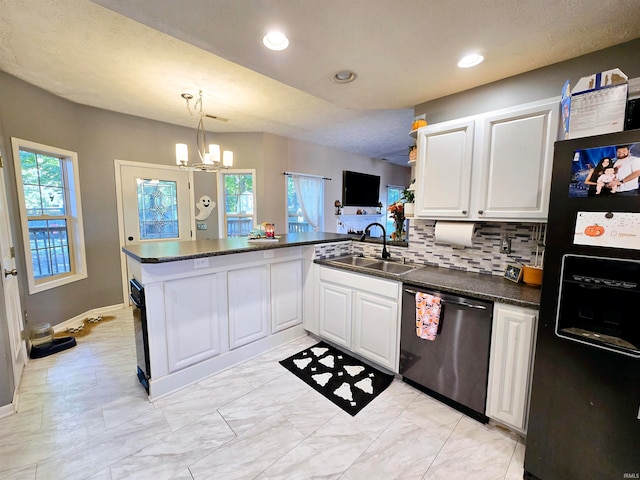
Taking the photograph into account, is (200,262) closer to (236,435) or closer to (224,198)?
(236,435)

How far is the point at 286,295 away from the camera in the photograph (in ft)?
9.04

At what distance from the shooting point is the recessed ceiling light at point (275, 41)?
1.47 meters

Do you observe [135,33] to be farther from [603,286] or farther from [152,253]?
[603,286]

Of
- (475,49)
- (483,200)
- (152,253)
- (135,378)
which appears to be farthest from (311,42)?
(135,378)

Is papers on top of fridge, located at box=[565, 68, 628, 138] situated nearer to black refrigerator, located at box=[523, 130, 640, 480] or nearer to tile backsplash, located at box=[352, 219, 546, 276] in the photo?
black refrigerator, located at box=[523, 130, 640, 480]

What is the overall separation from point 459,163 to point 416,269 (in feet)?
3.04

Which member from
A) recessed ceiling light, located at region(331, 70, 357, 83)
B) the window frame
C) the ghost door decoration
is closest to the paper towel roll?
recessed ceiling light, located at region(331, 70, 357, 83)

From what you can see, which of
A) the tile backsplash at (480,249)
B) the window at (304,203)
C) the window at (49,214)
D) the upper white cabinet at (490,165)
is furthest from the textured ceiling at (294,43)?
the window at (304,203)

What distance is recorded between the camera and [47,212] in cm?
302

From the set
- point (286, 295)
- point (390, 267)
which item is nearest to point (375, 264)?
point (390, 267)

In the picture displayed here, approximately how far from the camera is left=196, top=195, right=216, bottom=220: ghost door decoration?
434 cm

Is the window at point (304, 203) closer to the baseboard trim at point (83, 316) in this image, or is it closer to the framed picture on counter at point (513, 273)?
the baseboard trim at point (83, 316)

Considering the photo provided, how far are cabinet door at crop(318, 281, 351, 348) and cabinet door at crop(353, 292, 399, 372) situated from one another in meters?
0.08

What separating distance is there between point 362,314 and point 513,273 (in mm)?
1179
